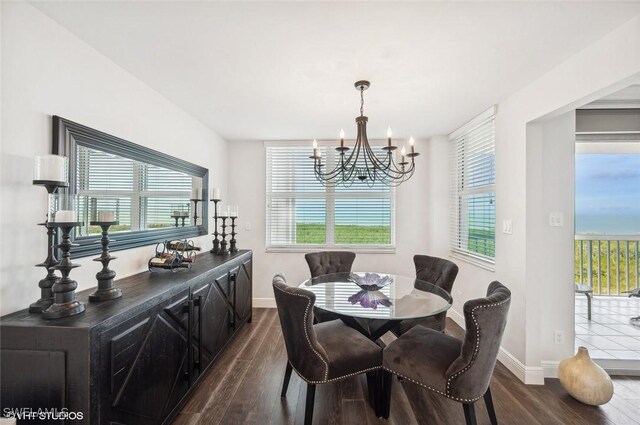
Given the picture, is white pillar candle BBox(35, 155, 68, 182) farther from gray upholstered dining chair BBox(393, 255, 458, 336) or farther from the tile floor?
the tile floor

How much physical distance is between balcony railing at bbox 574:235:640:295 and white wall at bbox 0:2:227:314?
529cm

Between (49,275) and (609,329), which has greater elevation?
(49,275)

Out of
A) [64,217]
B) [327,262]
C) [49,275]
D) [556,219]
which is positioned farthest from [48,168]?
[556,219]

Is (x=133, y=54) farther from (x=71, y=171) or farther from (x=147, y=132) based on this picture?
(x=71, y=171)

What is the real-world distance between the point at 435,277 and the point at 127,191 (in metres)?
2.89

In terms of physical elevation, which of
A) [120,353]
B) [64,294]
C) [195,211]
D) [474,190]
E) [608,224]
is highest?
[474,190]

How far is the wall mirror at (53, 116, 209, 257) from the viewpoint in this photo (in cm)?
168

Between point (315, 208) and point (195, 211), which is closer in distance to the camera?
point (195, 211)

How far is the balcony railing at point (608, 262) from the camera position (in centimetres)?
358

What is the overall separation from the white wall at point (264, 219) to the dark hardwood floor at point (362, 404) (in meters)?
1.62

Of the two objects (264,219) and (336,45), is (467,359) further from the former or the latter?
(264,219)

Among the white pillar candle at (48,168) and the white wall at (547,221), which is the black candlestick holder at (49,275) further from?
the white wall at (547,221)

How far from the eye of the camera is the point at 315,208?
13.4ft

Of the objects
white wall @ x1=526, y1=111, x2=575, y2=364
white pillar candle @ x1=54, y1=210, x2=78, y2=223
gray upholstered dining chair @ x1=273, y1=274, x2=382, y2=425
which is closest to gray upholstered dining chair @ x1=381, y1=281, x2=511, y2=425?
gray upholstered dining chair @ x1=273, y1=274, x2=382, y2=425
